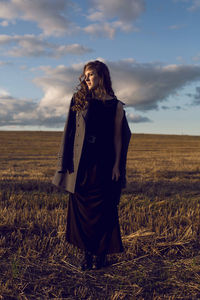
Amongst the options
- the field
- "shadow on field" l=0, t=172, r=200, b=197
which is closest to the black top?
the field

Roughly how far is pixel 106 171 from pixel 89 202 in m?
0.40

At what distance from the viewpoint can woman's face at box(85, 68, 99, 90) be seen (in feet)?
11.5

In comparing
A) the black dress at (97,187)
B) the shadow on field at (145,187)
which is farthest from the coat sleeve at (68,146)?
the shadow on field at (145,187)

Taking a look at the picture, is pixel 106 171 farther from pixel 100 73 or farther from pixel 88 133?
pixel 100 73

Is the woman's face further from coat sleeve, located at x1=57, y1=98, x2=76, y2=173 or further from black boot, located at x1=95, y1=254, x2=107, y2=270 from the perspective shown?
black boot, located at x1=95, y1=254, x2=107, y2=270

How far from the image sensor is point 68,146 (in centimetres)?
366

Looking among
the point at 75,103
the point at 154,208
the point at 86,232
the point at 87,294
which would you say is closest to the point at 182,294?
the point at 87,294

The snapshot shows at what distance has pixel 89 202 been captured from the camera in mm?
3590

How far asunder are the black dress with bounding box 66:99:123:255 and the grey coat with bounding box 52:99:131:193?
6 centimetres

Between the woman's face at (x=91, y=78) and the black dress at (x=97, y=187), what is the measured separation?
0.55 feet

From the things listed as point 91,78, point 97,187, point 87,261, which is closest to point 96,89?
point 91,78

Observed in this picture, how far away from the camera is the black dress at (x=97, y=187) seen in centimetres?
354

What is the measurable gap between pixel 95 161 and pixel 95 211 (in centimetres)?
57

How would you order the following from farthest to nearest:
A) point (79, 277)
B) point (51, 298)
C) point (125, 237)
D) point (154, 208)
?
1. point (154, 208)
2. point (125, 237)
3. point (79, 277)
4. point (51, 298)
